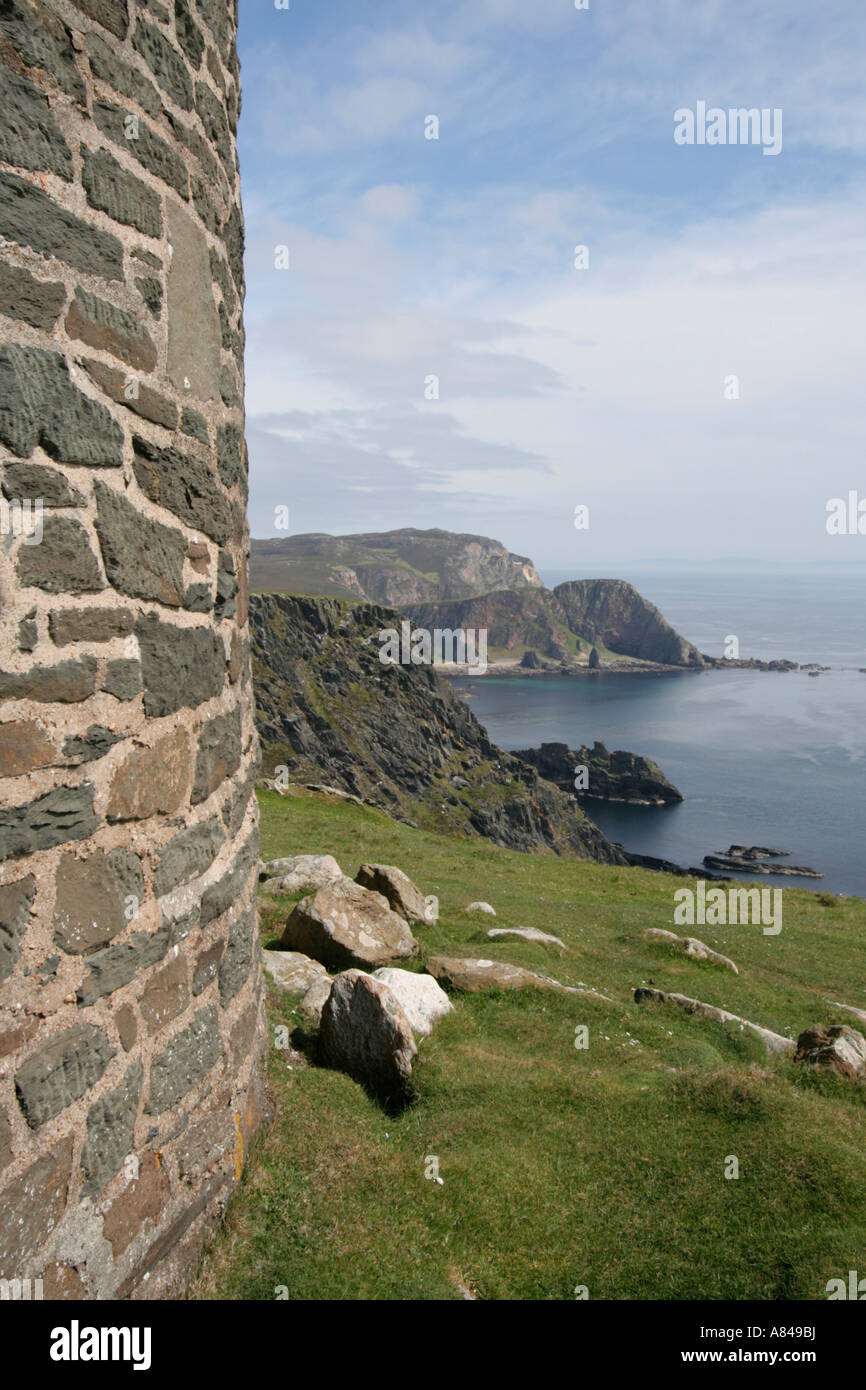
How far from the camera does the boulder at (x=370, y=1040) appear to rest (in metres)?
8.02

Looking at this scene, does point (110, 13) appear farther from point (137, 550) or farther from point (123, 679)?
point (123, 679)

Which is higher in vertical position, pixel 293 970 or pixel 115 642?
Result: pixel 115 642

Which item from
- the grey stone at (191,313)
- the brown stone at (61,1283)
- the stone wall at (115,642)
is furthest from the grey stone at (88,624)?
the brown stone at (61,1283)

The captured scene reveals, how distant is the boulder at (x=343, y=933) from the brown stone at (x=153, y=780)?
7.41 m

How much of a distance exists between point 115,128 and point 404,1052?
7.89 metres

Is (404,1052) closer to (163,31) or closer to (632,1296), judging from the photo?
(632,1296)

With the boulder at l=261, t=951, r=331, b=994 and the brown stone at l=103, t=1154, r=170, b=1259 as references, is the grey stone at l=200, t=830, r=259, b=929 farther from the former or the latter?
the boulder at l=261, t=951, r=331, b=994

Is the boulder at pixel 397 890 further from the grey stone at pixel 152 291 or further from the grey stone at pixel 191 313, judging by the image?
the grey stone at pixel 152 291

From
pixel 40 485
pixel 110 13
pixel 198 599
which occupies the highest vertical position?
pixel 110 13

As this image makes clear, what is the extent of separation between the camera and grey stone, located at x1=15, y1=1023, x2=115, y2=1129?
140 inches

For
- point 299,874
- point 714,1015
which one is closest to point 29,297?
point 714,1015

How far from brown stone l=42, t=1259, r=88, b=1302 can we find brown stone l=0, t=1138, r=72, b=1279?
7.8 inches

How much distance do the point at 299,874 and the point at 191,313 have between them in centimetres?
1320

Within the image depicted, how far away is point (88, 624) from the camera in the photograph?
12.7ft
